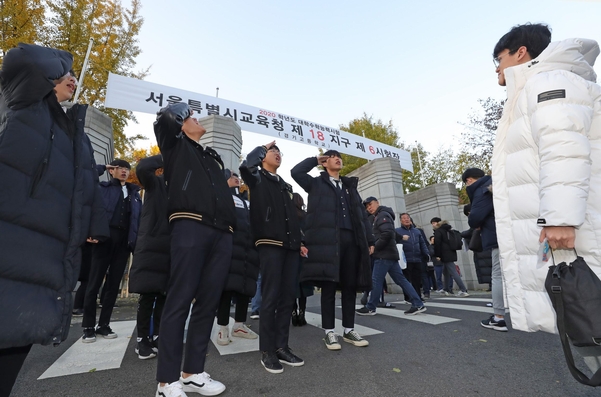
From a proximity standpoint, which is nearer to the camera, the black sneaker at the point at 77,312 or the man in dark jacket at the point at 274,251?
the man in dark jacket at the point at 274,251

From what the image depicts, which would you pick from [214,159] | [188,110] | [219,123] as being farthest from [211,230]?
[219,123]

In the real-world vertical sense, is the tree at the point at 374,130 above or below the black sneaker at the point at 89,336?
above

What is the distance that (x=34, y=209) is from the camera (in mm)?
1514

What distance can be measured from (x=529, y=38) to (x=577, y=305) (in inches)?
69.8

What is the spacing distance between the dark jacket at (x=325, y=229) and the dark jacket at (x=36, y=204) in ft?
8.12

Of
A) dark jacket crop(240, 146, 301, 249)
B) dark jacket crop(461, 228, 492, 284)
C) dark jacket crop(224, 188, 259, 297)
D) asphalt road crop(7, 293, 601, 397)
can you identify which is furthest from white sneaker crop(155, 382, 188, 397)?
dark jacket crop(461, 228, 492, 284)

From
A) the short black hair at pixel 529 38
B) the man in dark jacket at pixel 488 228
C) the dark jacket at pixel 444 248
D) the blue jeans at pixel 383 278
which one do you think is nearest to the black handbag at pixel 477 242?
the man in dark jacket at pixel 488 228

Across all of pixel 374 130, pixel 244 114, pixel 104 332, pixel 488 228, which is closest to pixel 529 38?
pixel 488 228

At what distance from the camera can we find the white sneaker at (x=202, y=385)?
2385 millimetres

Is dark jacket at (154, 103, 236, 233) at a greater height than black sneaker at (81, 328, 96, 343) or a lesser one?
greater

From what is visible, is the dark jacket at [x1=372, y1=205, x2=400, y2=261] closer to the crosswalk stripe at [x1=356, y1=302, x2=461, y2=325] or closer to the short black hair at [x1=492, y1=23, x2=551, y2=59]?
the crosswalk stripe at [x1=356, y1=302, x2=461, y2=325]

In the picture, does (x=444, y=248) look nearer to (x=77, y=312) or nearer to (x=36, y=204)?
(x=77, y=312)

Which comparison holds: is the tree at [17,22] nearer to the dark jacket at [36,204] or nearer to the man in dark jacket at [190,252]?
the man in dark jacket at [190,252]

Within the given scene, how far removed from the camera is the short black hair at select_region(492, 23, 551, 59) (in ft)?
7.32
